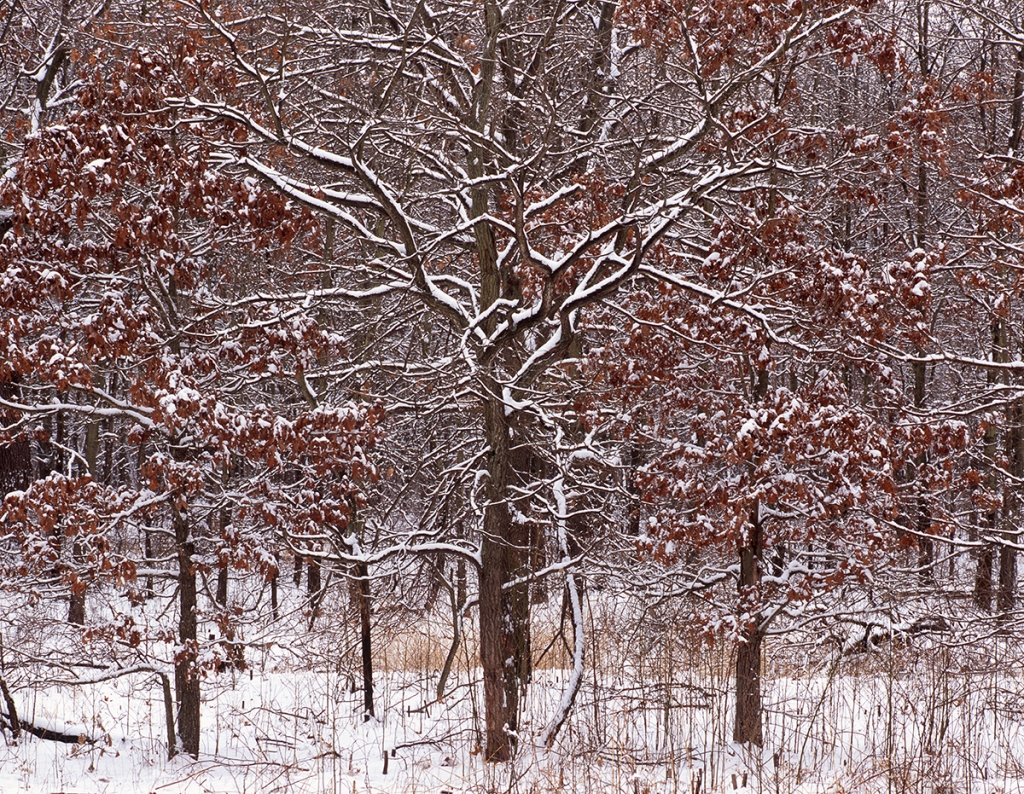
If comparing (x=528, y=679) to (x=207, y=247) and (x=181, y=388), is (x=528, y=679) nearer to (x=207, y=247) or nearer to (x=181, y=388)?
(x=181, y=388)

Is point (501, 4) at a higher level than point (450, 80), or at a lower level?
higher

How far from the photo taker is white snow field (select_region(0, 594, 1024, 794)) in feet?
20.8

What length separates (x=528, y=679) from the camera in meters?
9.02

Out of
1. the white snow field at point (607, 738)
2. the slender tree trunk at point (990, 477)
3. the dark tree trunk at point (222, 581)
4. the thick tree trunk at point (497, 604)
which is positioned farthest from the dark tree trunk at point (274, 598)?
the slender tree trunk at point (990, 477)

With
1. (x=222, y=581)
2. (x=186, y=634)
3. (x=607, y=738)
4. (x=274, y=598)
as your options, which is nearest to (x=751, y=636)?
(x=607, y=738)

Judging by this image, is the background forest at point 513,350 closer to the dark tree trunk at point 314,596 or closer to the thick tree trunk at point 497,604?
the thick tree trunk at point 497,604

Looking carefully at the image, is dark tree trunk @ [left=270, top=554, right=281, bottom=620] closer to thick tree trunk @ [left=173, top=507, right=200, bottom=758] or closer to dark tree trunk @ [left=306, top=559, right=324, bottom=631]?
dark tree trunk @ [left=306, top=559, right=324, bottom=631]

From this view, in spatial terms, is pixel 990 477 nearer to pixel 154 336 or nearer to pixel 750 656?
pixel 750 656

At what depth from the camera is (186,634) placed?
8.57m

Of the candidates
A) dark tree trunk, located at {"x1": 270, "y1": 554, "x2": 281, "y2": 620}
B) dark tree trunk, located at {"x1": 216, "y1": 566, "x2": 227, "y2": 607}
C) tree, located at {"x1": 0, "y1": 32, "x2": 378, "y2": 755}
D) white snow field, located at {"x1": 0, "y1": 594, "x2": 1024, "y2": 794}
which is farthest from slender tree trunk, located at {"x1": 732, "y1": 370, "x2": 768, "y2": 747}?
dark tree trunk, located at {"x1": 216, "y1": 566, "x2": 227, "y2": 607}

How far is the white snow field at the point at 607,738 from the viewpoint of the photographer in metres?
6.34

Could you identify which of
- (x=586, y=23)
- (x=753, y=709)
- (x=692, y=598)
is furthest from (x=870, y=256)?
(x=753, y=709)

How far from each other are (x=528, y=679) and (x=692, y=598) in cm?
194

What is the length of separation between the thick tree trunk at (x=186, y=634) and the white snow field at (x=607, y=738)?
0.29 metres
